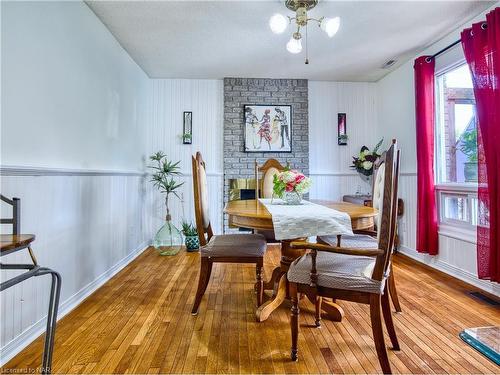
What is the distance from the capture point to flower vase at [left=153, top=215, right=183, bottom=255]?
3685 mm

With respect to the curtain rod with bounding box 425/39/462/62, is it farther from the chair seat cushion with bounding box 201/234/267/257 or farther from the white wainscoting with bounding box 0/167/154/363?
the white wainscoting with bounding box 0/167/154/363

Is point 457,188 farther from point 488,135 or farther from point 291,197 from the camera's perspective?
point 291,197

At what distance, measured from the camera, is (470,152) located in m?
2.72

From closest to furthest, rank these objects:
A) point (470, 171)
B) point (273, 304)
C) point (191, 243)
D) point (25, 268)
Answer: point (25, 268) → point (273, 304) → point (470, 171) → point (191, 243)

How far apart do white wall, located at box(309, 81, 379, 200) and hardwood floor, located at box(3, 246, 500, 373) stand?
6.80ft

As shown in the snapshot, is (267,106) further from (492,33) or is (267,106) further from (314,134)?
(492,33)

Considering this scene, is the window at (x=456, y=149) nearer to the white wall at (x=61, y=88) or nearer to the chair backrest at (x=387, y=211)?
the chair backrest at (x=387, y=211)

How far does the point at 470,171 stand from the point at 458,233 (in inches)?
23.7

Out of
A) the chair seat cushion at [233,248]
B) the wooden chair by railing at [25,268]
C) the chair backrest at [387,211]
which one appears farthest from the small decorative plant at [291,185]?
the wooden chair by railing at [25,268]

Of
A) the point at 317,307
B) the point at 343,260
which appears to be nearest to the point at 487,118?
the point at 343,260

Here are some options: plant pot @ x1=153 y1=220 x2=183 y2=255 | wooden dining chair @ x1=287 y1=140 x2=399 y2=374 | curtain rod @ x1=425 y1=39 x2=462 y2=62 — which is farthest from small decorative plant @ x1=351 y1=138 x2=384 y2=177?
wooden dining chair @ x1=287 y1=140 x2=399 y2=374

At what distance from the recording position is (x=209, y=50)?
A: 3.23 m

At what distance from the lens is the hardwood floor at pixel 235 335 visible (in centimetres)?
142

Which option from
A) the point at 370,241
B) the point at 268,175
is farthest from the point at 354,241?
the point at 268,175
